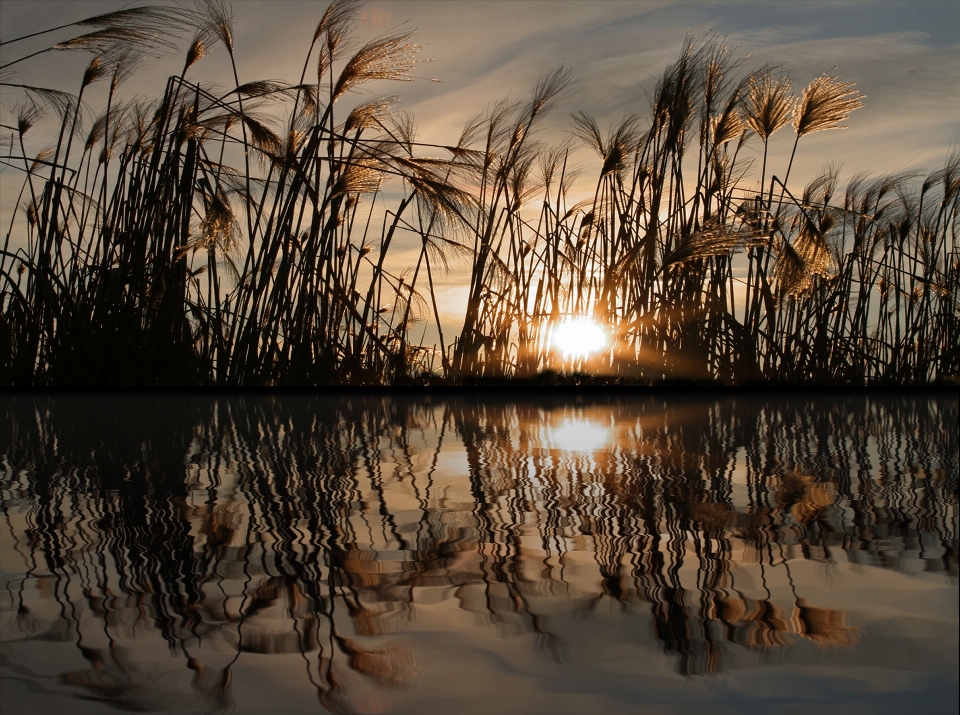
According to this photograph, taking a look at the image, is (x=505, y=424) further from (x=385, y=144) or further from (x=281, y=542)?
(x=385, y=144)

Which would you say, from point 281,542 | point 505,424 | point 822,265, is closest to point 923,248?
point 822,265

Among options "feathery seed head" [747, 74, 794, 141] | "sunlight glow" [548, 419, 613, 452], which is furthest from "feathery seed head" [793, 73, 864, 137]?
"sunlight glow" [548, 419, 613, 452]

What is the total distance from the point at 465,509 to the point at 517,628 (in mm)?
348

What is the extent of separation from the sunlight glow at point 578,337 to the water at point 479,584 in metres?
1.98

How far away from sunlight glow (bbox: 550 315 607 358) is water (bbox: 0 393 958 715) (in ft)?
6.50

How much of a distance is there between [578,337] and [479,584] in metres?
2.74

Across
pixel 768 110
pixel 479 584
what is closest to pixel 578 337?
pixel 768 110

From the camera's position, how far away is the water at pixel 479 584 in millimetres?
366

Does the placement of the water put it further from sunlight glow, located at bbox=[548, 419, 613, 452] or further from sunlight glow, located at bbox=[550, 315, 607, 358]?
sunlight glow, located at bbox=[550, 315, 607, 358]

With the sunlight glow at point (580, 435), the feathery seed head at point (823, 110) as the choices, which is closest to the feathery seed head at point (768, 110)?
the feathery seed head at point (823, 110)

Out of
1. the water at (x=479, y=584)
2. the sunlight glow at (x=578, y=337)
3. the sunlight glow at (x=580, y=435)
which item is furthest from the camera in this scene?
the sunlight glow at (x=578, y=337)

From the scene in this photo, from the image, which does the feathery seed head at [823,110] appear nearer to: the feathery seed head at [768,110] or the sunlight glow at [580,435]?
the feathery seed head at [768,110]

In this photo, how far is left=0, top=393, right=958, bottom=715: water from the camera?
37cm

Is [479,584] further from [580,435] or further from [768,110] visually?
[768,110]
